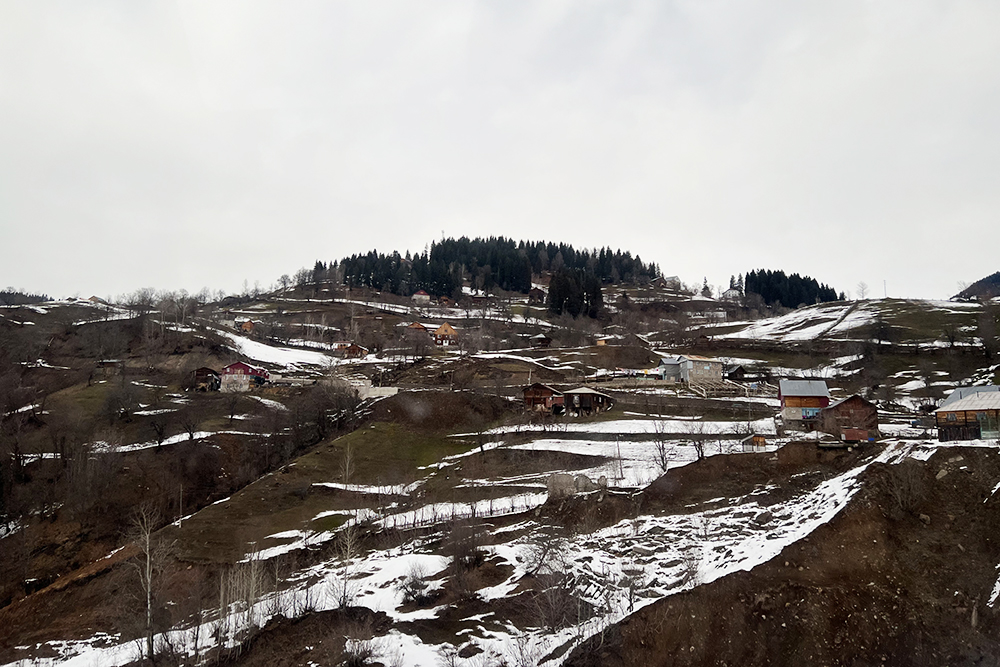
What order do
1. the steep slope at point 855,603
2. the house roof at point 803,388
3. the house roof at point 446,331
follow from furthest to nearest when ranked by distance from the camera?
the house roof at point 446,331
the house roof at point 803,388
the steep slope at point 855,603

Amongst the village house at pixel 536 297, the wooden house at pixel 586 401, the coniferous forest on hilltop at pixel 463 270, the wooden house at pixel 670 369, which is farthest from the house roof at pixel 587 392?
the village house at pixel 536 297

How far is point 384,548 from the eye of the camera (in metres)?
34.0

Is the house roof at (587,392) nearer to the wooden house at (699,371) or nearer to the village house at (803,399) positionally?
the wooden house at (699,371)

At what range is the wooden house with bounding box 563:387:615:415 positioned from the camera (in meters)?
58.2

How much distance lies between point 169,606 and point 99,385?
149 feet

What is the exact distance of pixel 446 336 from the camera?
10906cm

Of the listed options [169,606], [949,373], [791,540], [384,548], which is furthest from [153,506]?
[949,373]

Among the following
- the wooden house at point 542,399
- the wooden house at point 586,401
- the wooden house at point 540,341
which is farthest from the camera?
the wooden house at point 540,341

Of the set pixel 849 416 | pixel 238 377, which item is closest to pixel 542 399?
pixel 849 416

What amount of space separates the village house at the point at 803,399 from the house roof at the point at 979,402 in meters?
11.9

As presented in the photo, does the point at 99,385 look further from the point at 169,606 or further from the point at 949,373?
the point at 949,373

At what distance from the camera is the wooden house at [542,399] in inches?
2309

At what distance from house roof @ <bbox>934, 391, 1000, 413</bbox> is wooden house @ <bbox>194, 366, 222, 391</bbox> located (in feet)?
241

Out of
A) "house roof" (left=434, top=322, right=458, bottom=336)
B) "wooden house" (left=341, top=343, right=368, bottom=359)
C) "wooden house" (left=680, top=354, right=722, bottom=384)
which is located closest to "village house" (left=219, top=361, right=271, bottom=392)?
"wooden house" (left=341, top=343, right=368, bottom=359)
